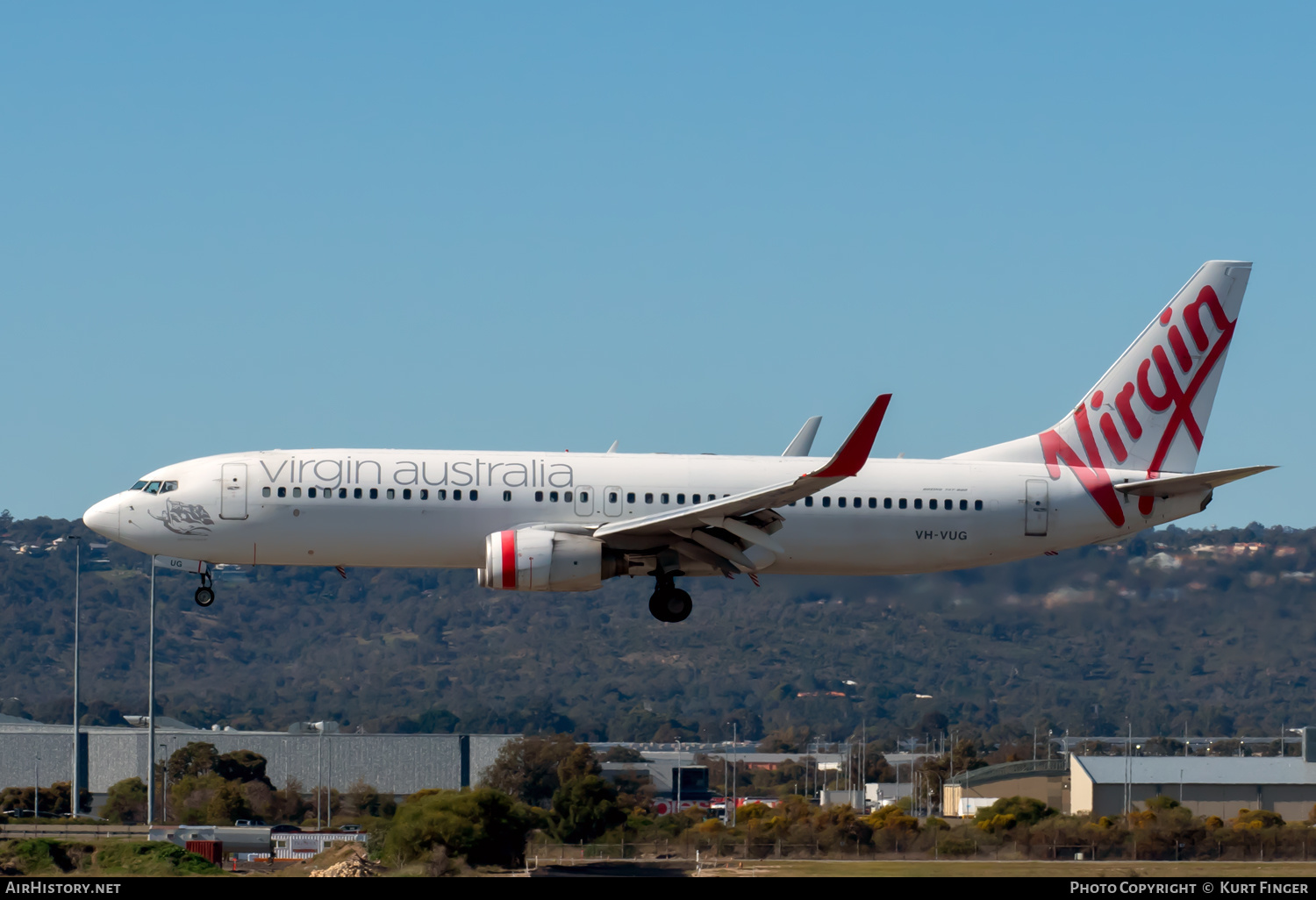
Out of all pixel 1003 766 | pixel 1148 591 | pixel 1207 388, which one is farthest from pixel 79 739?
pixel 1207 388

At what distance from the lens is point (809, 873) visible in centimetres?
3831

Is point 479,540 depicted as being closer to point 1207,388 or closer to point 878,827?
point 1207,388

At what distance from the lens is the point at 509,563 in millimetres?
31672

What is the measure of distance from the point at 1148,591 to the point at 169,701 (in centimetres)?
8647

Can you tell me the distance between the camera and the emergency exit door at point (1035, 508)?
1371 inches

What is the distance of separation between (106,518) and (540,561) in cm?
942

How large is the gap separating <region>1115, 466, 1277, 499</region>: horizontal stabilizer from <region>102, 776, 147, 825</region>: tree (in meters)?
44.9

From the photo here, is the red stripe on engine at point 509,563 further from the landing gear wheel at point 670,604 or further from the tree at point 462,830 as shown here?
the tree at point 462,830

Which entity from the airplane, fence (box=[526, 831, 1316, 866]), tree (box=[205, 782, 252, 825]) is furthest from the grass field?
tree (box=[205, 782, 252, 825])

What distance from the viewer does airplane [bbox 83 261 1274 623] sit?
32.3 metres

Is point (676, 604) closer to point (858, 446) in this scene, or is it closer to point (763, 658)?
point (858, 446)

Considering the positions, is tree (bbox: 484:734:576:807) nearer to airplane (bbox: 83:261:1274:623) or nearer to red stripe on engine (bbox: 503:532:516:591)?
airplane (bbox: 83:261:1274:623)

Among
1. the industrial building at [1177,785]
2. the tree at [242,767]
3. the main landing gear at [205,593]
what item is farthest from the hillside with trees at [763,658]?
the main landing gear at [205,593]

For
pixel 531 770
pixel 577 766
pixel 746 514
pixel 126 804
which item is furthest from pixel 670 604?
pixel 126 804
